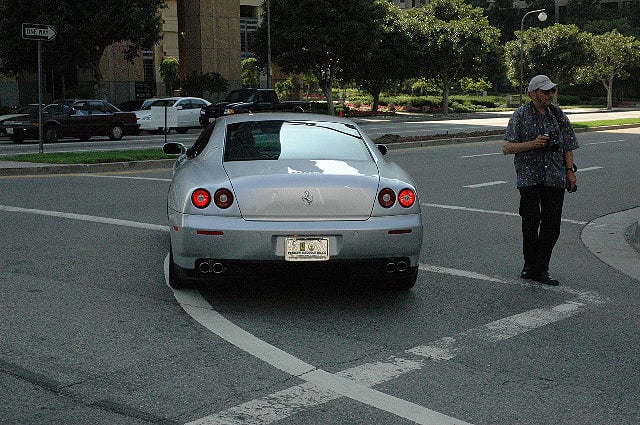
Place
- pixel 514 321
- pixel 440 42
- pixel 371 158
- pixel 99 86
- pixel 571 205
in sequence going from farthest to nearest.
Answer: pixel 440 42
pixel 99 86
pixel 571 205
pixel 371 158
pixel 514 321

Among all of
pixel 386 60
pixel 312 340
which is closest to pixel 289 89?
pixel 386 60

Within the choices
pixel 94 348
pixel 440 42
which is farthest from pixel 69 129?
pixel 440 42

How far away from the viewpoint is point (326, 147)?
749cm

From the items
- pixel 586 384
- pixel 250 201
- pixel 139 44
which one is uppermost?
pixel 139 44

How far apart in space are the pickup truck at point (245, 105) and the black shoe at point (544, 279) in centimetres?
2916

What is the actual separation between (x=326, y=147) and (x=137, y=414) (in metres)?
3.51

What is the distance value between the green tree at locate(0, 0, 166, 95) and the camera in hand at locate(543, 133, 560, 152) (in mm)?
32502

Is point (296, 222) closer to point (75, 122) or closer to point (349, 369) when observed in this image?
point (349, 369)

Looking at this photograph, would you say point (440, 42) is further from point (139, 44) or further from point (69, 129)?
point (69, 129)

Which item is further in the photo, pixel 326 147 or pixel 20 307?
pixel 326 147

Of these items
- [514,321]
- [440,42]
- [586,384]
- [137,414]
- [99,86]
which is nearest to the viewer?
[137,414]

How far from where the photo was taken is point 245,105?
3791 cm

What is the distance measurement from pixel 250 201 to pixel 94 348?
63.0 inches

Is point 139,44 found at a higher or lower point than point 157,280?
higher
